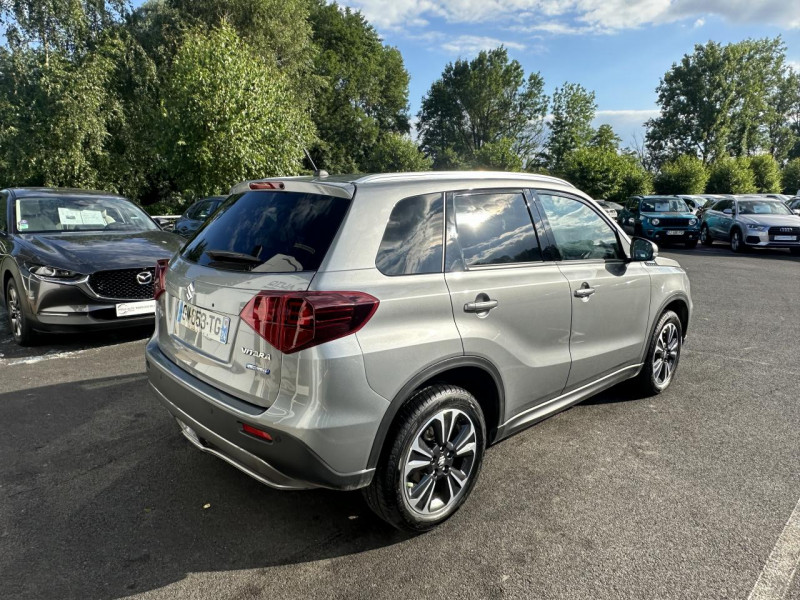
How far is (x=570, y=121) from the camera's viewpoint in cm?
6425

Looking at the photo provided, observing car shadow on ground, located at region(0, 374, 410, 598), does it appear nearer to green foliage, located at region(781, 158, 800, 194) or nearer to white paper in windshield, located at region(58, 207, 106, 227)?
white paper in windshield, located at region(58, 207, 106, 227)

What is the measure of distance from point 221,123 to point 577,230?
15.0m

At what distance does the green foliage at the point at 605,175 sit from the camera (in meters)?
32.9

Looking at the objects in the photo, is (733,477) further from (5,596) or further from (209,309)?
(5,596)

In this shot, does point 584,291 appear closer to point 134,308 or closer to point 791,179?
point 134,308

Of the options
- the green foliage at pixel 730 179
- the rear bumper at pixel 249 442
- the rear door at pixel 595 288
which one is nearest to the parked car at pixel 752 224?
the rear door at pixel 595 288

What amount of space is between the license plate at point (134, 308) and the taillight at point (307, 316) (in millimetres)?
3838

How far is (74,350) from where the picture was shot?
5.98 meters

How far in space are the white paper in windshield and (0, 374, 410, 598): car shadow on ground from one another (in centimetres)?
351

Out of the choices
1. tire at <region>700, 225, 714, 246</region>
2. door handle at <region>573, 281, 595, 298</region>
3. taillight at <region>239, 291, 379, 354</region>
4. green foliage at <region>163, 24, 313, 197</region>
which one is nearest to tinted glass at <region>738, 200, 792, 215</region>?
tire at <region>700, 225, 714, 246</region>

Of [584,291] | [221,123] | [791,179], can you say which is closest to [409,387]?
[584,291]

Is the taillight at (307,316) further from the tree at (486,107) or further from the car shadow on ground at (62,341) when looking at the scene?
the tree at (486,107)

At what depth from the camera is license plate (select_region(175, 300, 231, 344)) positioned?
8.64ft

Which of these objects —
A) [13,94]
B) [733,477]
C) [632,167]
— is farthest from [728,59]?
[733,477]
